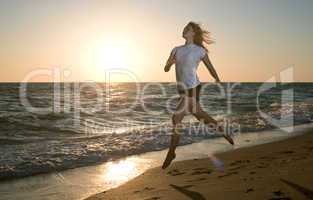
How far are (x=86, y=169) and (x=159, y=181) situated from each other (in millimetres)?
2387

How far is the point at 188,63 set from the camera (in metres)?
5.77

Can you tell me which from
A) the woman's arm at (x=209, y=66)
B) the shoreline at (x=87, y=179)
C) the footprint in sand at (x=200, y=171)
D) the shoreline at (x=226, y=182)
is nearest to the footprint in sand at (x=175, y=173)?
the shoreline at (x=226, y=182)

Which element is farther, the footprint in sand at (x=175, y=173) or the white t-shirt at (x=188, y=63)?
the footprint in sand at (x=175, y=173)

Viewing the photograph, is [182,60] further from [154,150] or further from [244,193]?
[154,150]

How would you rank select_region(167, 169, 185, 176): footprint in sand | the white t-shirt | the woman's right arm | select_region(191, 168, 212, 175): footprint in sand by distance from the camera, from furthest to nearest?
select_region(167, 169, 185, 176): footprint in sand, select_region(191, 168, 212, 175): footprint in sand, the woman's right arm, the white t-shirt

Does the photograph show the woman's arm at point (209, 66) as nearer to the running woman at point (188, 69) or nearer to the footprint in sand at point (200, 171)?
the running woman at point (188, 69)

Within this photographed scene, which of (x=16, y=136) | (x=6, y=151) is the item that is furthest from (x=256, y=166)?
(x=16, y=136)

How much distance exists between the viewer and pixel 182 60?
580cm

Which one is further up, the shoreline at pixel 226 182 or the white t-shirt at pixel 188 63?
the white t-shirt at pixel 188 63

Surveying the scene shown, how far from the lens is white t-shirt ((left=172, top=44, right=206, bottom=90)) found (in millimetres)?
5785

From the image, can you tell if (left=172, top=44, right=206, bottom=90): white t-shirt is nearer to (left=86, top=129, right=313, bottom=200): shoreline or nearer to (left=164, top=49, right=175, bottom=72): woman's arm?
(left=164, top=49, right=175, bottom=72): woman's arm

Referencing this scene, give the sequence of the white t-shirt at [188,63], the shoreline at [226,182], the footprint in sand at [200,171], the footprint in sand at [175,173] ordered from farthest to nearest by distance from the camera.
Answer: the footprint in sand at [175,173] → the footprint in sand at [200,171] → the white t-shirt at [188,63] → the shoreline at [226,182]

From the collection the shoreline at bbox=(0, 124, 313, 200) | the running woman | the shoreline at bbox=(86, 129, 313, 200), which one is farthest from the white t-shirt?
the shoreline at bbox=(0, 124, 313, 200)

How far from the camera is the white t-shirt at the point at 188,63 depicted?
5785mm
